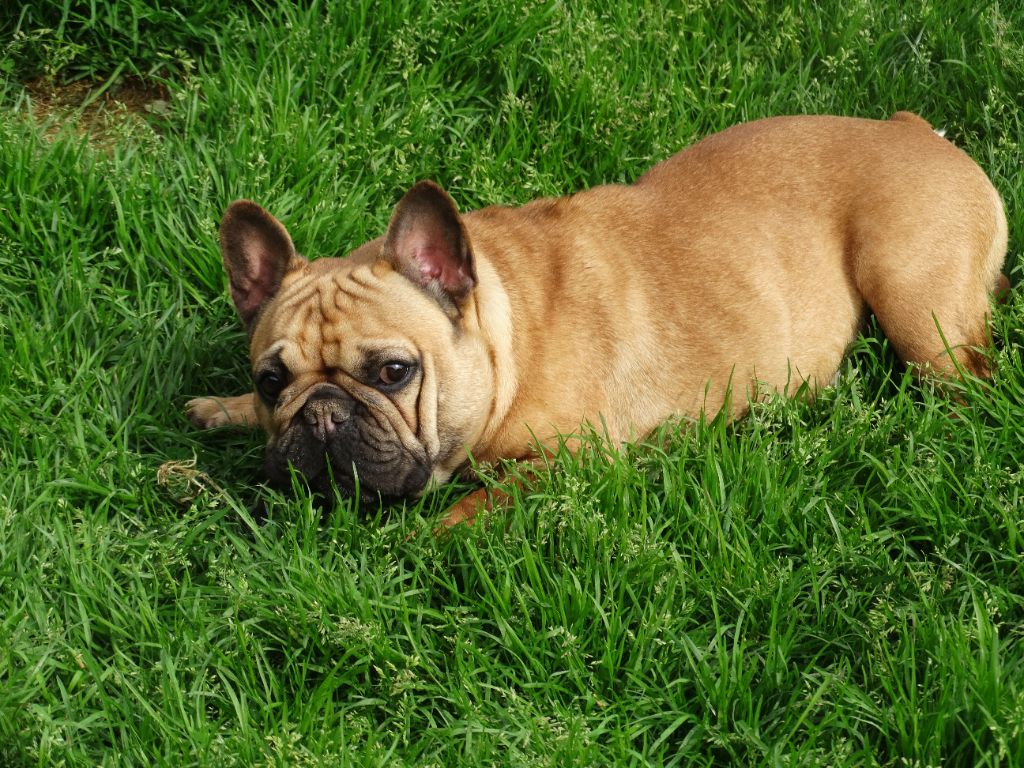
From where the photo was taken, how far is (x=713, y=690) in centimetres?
334

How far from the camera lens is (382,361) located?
392 cm

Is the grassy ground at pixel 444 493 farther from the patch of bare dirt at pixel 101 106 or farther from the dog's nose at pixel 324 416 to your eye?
the dog's nose at pixel 324 416

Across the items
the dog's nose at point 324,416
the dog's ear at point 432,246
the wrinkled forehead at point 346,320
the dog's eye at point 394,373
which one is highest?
the dog's ear at point 432,246

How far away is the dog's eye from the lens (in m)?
3.93

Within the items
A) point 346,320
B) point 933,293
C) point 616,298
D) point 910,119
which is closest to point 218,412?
point 346,320

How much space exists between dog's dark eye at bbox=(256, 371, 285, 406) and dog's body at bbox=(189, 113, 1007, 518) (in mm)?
31

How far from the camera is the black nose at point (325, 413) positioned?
3.85m

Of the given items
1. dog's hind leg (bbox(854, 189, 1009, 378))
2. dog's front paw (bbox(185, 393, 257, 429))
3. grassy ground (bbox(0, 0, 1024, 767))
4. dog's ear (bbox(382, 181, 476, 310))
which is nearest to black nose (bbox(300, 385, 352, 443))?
grassy ground (bbox(0, 0, 1024, 767))

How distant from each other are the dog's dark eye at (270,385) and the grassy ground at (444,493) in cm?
38


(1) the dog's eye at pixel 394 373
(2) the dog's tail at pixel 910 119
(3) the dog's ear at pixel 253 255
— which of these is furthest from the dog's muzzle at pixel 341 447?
(2) the dog's tail at pixel 910 119

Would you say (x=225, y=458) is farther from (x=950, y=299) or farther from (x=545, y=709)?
(x=950, y=299)

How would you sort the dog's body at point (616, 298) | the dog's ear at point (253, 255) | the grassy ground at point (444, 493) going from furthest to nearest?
the dog's ear at point (253, 255) < the dog's body at point (616, 298) < the grassy ground at point (444, 493)

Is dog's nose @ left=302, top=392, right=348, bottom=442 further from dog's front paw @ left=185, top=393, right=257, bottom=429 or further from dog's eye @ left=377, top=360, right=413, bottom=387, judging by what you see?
dog's front paw @ left=185, top=393, right=257, bottom=429

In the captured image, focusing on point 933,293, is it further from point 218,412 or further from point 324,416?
point 218,412
